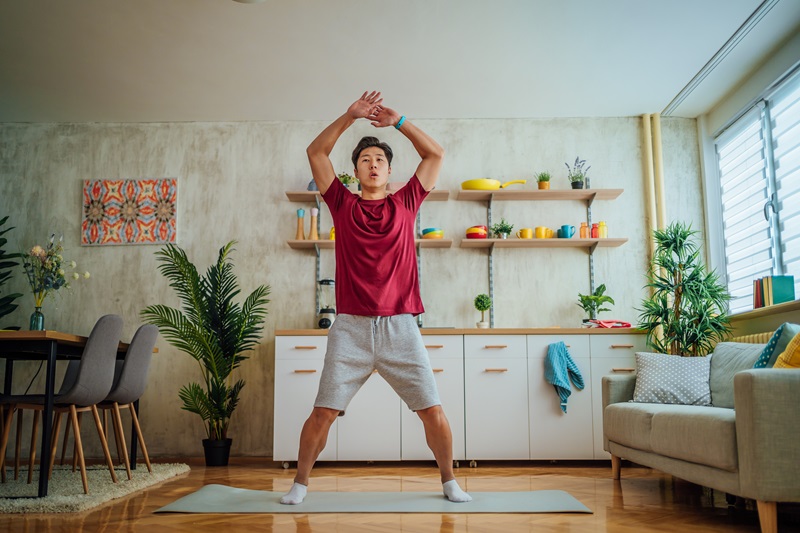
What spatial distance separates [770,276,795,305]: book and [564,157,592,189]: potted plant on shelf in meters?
1.76

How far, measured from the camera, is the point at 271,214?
604 centimetres

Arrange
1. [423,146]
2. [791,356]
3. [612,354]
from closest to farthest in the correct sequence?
1. [791,356]
2. [423,146]
3. [612,354]

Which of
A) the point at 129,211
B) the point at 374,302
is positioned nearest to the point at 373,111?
the point at 374,302

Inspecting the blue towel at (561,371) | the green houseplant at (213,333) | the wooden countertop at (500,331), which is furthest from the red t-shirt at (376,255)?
the green houseplant at (213,333)

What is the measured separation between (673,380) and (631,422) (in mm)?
505

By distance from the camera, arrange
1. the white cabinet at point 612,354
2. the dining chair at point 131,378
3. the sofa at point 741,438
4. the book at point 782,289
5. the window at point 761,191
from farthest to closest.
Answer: the white cabinet at point 612,354, the window at point 761,191, the book at point 782,289, the dining chair at point 131,378, the sofa at point 741,438

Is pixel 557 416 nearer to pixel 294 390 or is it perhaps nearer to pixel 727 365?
pixel 727 365

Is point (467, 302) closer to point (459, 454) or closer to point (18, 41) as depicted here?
point (459, 454)

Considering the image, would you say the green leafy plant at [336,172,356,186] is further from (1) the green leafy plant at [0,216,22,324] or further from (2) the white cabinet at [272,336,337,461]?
(1) the green leafy plant at [0,216,22,324]

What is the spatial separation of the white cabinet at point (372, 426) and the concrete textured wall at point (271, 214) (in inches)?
36.2

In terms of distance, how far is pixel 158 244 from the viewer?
Answer: 6.03 meters

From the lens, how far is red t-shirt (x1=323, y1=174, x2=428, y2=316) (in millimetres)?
3070

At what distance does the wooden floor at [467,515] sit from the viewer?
267 cm

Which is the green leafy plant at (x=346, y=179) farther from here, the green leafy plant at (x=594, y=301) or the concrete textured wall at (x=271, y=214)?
the green leafy plant at (x=594, y=301)
